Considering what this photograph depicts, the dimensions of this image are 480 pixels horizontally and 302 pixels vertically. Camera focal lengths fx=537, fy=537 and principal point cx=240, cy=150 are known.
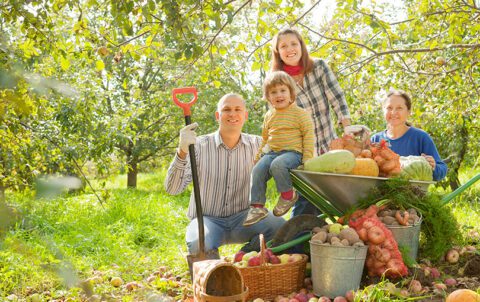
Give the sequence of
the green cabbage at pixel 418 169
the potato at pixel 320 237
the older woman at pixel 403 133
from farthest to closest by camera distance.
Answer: the older woman at pixel 403 133 → the green cabbage at pixel 418 169 → the potato at pixel 320 237

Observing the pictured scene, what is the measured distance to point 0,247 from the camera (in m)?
0.51

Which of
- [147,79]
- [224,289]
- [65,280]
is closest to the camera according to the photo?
[65,280]

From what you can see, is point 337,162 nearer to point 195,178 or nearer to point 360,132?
point 360,132

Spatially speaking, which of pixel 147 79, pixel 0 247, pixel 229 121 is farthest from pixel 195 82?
pixel 0 247

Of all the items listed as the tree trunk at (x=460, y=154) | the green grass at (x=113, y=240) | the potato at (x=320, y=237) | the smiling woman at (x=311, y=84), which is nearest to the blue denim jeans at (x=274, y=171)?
the potato at (x=320, y=237)

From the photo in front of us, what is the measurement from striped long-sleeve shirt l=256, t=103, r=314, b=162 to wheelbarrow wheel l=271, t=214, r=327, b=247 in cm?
43

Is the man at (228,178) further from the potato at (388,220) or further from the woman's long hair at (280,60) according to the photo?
→ the potato at (388,220)

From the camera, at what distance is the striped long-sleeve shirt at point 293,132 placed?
317 centimetres

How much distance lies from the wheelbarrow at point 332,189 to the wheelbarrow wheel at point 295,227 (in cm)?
4

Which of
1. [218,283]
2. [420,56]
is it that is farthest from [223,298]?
[420,56]

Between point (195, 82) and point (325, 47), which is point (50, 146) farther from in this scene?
point (195, 82)

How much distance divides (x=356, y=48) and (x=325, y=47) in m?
0.48

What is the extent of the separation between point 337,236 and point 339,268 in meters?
0.20

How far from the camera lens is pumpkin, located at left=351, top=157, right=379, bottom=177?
307cm
